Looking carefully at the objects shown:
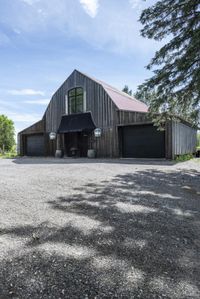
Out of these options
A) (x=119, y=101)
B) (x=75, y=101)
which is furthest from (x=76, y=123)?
(x=119, y=101)

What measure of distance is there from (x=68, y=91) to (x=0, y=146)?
24.5 meters

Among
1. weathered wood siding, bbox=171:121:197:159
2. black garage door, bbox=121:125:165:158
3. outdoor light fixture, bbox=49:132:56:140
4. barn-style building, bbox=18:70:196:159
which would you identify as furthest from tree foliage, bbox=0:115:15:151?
weathered wood siding, bbox=171:121:197:159

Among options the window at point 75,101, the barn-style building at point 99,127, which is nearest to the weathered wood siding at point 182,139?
the barn-style building at point 99,127

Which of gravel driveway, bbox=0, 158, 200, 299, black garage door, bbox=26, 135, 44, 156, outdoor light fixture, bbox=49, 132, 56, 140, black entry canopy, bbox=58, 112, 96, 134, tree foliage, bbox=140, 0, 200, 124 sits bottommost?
gravel driveway, bbox=0, 158, 200, 299

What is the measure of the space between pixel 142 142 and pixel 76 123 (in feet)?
19.7

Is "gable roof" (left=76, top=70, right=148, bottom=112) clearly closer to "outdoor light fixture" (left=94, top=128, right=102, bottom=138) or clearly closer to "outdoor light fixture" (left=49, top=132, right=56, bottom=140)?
"outdoor light fixture" (left=94, top=128, right=102, bottom=138)

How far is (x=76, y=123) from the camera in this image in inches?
634

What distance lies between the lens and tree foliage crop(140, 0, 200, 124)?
750 cm

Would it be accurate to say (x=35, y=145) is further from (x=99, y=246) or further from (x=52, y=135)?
(x=99, y=246)

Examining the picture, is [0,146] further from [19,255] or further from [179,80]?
[19,255]

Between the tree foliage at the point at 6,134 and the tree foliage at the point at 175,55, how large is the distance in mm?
32684

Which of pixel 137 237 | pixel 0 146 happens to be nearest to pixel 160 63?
pixel 137 237

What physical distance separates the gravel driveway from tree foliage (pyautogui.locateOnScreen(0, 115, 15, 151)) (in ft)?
113

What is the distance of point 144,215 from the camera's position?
324cm
